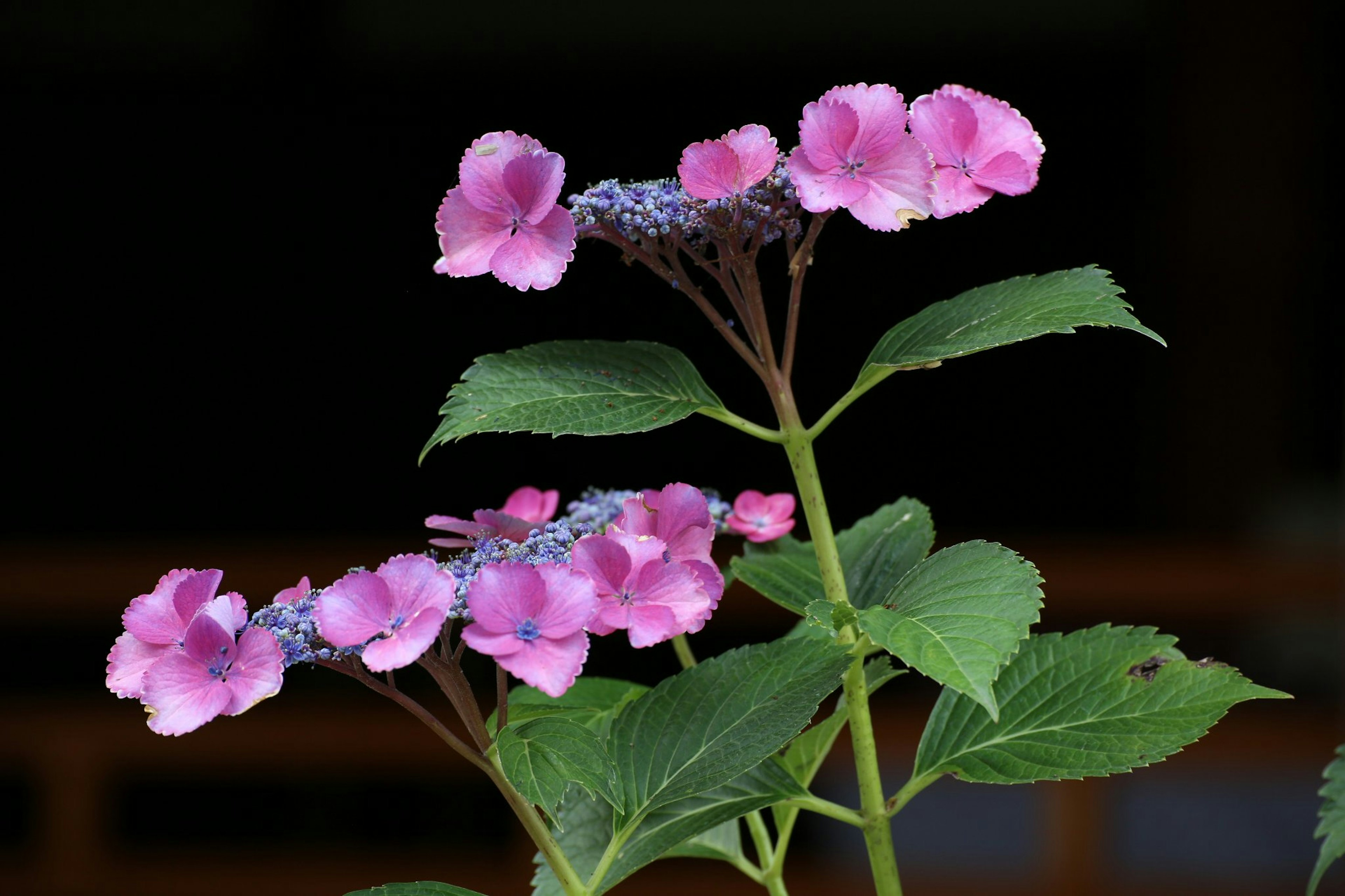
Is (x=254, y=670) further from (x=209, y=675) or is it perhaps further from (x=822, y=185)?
(x=822, y=185)

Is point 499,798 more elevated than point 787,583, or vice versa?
point 499,798

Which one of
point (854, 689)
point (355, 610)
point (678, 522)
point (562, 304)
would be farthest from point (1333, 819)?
point (562, 304)

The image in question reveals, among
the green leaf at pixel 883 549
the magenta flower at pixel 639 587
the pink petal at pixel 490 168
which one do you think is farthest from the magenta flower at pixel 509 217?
the green leaf at pixel 883 549

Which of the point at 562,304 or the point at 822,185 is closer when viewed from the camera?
the point at 822,185

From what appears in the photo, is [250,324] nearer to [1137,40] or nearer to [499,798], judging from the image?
[499,798]

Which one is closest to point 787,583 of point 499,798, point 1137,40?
point 499,798

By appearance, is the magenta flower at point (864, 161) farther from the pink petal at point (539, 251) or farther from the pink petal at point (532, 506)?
the pink petal at point (532, 506)
